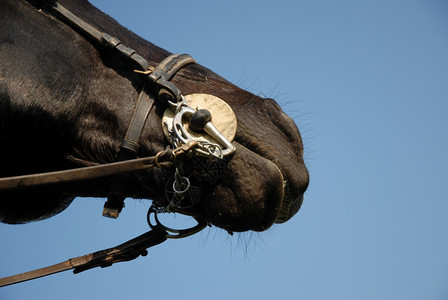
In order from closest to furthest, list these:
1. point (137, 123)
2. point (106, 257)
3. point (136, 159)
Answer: point (136, 159)
point (137, 123)
point (106, 257)

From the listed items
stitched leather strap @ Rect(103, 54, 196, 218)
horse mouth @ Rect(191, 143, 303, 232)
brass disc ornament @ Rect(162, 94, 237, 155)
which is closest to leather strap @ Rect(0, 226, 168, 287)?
stitched leather strap @ Rect(103, 54, 196, 218)

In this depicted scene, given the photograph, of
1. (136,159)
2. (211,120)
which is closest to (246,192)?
(211,120)

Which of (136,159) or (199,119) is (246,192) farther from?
(136,159)

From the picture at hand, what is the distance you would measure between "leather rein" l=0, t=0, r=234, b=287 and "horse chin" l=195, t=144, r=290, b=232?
14cm

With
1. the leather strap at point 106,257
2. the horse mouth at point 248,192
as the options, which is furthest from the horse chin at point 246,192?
the leather strap at point 106,257

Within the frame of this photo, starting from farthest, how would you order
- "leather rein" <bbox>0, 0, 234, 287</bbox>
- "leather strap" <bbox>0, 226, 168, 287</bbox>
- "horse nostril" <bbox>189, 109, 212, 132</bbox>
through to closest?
"leather strap" <bbox>0, 226, 168, 287</bbox> → "horse nostril" <bbox>189, 109, 212, 132</bbox> → "leather rein" <bbox>0, 0, 234, 287</bbox>

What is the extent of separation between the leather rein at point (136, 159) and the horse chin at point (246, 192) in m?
0.14

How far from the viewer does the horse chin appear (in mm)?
3625

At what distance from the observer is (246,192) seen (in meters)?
3.62

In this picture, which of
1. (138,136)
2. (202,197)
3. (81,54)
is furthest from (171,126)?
(81,54)

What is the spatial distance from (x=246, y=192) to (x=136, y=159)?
26.5 inches

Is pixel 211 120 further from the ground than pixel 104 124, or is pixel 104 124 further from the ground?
pixel 211 120

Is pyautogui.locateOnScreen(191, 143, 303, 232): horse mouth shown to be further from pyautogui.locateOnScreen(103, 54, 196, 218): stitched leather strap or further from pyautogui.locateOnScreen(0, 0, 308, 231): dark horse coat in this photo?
pyautogui.locateOnScreen(103, 54, 196, 218): stitched leather strap

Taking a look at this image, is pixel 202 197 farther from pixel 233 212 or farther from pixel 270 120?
pixel 270 120
